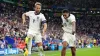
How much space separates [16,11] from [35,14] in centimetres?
3254

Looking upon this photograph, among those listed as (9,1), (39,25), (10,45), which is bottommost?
(10,45)

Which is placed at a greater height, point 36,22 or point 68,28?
point 36,22

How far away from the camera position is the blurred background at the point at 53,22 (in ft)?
90.4

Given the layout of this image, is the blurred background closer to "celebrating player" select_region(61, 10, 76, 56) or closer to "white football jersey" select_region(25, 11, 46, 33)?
"celebrating player" select_region(61, 10, 76, 56)

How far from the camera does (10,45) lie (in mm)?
26047

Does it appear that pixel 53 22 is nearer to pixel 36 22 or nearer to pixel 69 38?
pixel 69 38

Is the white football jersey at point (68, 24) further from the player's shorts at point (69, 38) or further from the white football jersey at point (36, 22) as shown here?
the white football jersey at point (36, 22)

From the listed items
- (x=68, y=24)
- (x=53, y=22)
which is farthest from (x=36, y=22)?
(x=53, y=22)

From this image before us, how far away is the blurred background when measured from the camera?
27569 millimetres

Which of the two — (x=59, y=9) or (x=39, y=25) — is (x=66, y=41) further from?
(x=59, y=9)

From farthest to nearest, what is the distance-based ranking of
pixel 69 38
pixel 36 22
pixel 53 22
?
pixel 53 22, pixel 69 38, pixel 36 22

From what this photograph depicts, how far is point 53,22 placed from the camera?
5578cm

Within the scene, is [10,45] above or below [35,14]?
below

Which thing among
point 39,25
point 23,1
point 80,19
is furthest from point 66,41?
point 80,19
